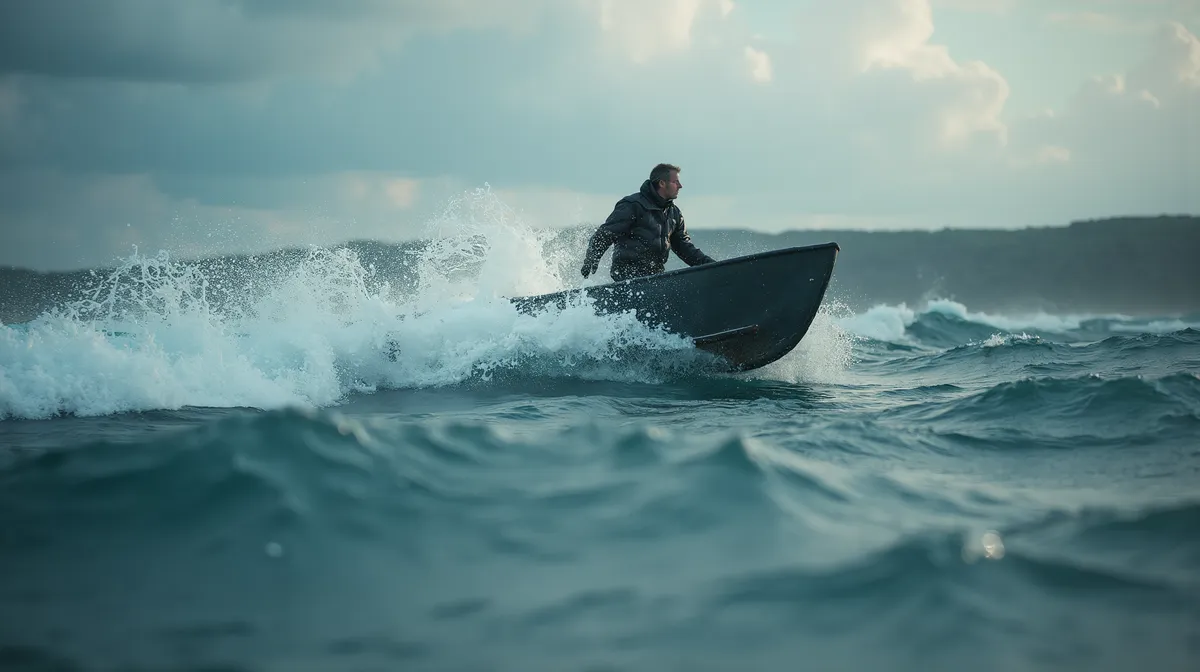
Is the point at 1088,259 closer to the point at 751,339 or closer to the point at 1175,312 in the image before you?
the point at 1175,312

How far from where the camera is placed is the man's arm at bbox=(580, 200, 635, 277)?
809cm

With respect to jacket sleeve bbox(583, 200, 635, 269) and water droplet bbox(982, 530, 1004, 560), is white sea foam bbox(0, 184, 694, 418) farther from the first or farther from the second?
water droplet bbox(982, 530, 1004, 560)

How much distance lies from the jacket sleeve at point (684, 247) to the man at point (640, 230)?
0.26 m

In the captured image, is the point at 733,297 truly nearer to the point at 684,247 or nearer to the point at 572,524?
the point at 684,247

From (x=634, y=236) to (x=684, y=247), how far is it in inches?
28.0

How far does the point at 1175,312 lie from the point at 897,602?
39.6 metres

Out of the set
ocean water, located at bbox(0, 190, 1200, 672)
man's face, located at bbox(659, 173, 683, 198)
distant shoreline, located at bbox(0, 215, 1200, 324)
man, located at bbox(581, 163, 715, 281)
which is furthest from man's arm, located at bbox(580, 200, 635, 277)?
distant shoreline, located at bbox(0, 215, 1200, 324)

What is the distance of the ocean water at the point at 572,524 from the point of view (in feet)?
7.89

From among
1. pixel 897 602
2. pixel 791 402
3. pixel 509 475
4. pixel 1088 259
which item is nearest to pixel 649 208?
pixel 791 402

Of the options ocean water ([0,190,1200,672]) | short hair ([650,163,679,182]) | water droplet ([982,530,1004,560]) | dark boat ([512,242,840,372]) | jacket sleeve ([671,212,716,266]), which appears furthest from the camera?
jacket sleeve ([671,212,716,266])

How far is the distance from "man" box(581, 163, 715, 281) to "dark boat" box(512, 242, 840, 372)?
0.89 metres

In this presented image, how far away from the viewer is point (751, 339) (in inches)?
299

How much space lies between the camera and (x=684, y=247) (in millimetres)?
8648

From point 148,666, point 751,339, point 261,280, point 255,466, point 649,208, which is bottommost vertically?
point 148,666
